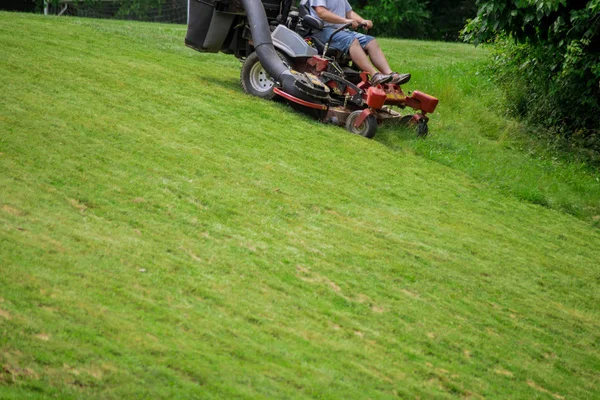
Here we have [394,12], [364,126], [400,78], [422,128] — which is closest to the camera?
[364,126]

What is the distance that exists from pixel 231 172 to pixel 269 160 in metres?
0.76

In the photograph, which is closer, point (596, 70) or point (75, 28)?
point (596, 70)

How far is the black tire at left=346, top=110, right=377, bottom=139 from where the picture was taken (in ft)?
35.2

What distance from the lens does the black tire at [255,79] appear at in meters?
11.5

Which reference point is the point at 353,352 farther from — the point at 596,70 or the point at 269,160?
the point at 596,70

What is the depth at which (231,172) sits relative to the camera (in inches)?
323

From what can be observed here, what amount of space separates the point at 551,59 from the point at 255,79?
4730 mm

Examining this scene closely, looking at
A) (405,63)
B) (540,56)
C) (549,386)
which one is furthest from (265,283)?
(405,63)

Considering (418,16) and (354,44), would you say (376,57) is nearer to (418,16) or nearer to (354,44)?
(354,44)

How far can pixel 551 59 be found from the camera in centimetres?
1352

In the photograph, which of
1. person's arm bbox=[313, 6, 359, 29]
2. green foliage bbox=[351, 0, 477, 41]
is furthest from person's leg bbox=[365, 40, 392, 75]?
green foliage bbox=[351, 0, 477, 41]

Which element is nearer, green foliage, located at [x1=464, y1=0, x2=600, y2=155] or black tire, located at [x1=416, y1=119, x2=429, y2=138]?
black tire, located at [x1=416, y1=119, x2=429, y2=138]

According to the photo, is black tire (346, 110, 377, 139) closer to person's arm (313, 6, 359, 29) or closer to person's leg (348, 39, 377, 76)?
person's leg (348, 39, 377, 76)

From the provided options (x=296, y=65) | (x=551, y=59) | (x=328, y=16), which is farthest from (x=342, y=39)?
(x=551, y=59)
